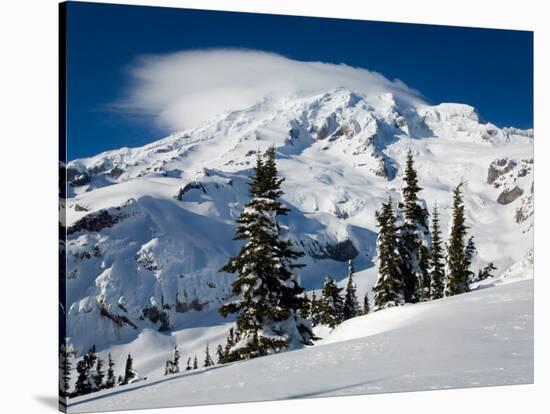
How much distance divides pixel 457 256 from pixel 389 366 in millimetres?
18295

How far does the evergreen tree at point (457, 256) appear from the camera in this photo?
96.8 ft

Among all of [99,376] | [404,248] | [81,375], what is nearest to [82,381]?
[81,375]

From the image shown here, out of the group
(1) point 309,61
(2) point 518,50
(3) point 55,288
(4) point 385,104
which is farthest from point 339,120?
(3) point 55,288

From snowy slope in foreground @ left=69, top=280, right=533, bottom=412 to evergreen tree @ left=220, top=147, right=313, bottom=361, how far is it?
164 cm

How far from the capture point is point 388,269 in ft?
98.6

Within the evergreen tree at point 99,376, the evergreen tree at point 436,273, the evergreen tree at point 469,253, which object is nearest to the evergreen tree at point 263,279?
the evergreen tree at point 99,376

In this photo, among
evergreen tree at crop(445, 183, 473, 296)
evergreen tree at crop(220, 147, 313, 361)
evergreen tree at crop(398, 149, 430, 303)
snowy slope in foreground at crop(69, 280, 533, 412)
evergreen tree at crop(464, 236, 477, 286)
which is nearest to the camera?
snowy slope in foreground at crop(69, 280, 533, 412)

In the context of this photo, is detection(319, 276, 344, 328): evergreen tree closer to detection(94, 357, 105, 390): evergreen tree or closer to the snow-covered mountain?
the snow-covered mountain

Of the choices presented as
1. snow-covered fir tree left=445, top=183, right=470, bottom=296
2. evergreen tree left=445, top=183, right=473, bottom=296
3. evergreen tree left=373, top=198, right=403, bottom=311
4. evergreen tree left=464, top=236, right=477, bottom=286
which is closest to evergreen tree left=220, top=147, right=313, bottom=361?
snow-covered fir tree left=445, top=183, right=470, bottom=296

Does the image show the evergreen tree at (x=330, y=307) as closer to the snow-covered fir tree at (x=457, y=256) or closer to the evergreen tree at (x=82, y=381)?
the snow-covered fir tree at (x=457, y=256)

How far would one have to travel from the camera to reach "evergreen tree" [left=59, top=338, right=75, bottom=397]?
14609 millimetres

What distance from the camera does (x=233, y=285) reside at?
19469 mm

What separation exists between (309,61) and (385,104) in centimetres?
279
